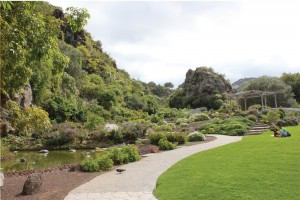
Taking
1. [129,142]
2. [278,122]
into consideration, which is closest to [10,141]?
[129,142]

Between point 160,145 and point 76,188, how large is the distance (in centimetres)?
887

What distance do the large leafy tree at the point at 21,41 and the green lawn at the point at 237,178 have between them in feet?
13.4

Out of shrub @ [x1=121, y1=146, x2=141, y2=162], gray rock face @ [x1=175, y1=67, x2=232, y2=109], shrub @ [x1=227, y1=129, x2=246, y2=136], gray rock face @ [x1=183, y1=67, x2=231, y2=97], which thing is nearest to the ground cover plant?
shrub @ [x1=227, y1=129, x2=246, y2=136]

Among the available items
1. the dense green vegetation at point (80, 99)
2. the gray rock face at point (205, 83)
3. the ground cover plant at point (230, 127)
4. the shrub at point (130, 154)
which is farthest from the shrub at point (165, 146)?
the gray rock face at point (205, 83)

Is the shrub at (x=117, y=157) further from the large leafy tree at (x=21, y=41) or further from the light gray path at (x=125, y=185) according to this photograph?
the large leafy tree at (x=21, y=41)

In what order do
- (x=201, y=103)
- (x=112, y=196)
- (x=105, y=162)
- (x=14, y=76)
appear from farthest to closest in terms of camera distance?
(x=201, y=103), (x=105, y=162), (x=112, y=196), (x=14, y=76)

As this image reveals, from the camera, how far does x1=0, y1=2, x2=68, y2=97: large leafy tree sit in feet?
16.6

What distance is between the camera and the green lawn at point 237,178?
6.73 meters

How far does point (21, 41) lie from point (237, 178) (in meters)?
5.92

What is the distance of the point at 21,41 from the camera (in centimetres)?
511

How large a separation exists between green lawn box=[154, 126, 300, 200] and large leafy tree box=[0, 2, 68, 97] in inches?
161

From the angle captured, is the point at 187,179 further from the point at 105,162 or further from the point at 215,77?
the point at 215,77

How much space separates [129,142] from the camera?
70.1 feet

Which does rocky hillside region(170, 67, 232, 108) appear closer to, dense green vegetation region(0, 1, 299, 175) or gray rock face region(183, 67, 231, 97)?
gray rock face region(183, 67, 231, 97)
